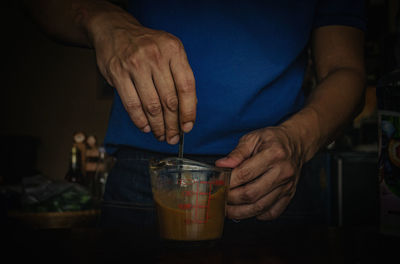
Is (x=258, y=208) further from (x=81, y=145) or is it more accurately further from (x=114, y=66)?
(x=81, y=145)

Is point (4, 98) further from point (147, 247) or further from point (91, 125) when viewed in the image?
point (147, 247)

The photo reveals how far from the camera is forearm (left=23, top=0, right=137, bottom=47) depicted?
602 mm

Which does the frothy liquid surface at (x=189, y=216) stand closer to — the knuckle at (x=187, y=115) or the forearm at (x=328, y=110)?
the knuckle at (x=187, y=115)

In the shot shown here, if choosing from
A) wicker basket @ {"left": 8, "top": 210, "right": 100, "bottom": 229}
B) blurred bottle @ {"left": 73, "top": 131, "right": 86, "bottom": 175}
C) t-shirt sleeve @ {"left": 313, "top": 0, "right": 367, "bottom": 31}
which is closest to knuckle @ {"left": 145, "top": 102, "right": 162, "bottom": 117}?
t-shirt sleeve @ {"left": 313, "top": 0, "right": 367, "bottom": 31}

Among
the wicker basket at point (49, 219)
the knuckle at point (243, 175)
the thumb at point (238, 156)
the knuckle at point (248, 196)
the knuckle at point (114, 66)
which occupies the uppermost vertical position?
the knuckle at point (114, 66)

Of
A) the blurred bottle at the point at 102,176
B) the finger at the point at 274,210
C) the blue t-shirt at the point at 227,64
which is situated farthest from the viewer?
the blurred bottle at the point at 102,176

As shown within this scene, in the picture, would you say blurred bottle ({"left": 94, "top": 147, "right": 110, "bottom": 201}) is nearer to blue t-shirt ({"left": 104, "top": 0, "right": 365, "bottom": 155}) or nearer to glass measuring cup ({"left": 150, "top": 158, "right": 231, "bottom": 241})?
Result: blue t-shirt ({"left": 104, "top": 0, "right": 365, "bottom": 155})

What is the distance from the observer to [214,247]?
18.4 inches

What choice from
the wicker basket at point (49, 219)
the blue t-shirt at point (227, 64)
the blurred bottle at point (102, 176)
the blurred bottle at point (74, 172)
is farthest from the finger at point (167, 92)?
the blurred bottle at point (74, 172)

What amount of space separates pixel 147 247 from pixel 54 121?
372 cm

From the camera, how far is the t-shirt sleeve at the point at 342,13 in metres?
0.82

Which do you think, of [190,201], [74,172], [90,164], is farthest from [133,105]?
[90,164]

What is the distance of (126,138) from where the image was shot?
797mm

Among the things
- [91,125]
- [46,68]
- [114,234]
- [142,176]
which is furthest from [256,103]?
[46,68]
